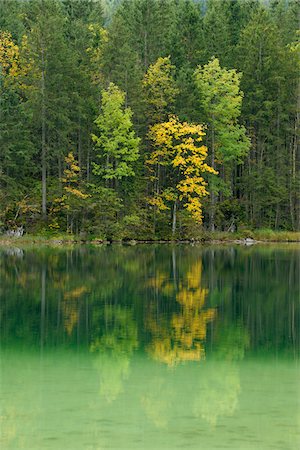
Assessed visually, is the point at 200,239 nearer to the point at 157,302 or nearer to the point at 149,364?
the point at 157,302

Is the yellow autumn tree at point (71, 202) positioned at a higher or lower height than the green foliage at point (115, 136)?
lower

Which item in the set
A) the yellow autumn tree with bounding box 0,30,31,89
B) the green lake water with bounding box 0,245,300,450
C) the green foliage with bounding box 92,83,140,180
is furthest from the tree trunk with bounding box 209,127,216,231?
the green lake water with bounding box 0,245,300,450

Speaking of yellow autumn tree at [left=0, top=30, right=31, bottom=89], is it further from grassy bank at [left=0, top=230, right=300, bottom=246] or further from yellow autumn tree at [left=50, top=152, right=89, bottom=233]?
grassy bank at [left=0, top=230, right=300, bottom=246]

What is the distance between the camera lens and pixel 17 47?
65000mm

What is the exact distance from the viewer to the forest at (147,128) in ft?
198

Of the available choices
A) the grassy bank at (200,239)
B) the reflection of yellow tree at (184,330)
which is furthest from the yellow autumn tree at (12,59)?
the reflection of yellow tree at (184,330)

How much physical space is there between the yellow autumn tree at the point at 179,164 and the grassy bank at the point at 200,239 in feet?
5.18

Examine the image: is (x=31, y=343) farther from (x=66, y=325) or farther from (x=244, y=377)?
(x=244, y=377)

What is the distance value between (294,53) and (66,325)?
57.0 m

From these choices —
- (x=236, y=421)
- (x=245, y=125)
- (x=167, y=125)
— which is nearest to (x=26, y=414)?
(x=236, y=421)

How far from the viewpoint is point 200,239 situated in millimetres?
63156

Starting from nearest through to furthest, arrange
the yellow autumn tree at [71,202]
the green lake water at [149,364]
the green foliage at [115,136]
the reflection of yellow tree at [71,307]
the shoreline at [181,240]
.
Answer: the green lake water at [149,364] < the reflection of yellow tree at [71,307] < the shoreline at [181,240] < the yellow autumn tree at [71,202] < the green foliage at [115,136]

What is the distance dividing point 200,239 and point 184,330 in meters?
45.7

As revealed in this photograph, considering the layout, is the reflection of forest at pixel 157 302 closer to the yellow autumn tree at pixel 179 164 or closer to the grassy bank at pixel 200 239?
the grassy bank at pixel 200 239
